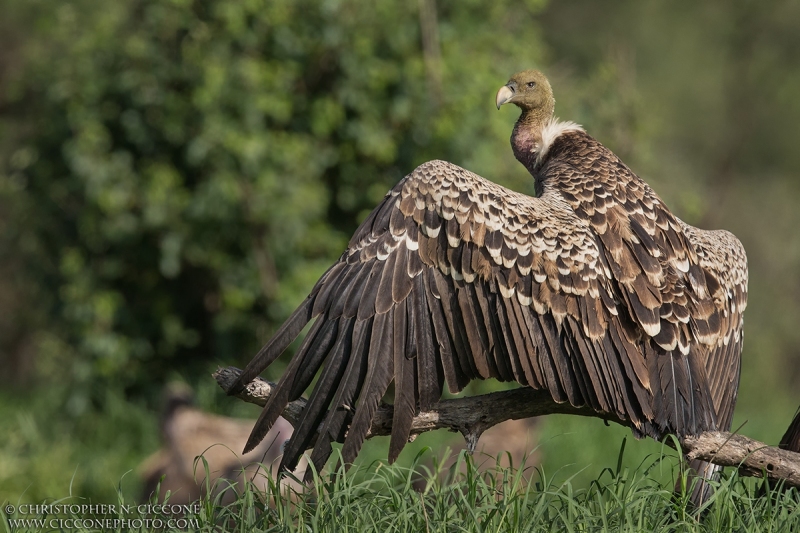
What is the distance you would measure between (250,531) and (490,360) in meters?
1.25

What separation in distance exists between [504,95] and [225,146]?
385 centimetres

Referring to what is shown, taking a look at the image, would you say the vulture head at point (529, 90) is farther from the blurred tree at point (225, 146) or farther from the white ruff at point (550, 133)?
the blurred tree at point (225, 146)

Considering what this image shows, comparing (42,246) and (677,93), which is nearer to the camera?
(42,246)

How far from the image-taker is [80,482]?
875 cm

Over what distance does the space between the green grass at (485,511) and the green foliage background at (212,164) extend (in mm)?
3941

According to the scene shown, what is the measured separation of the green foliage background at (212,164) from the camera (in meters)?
9.15

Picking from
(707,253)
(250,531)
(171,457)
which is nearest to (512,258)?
(707,253)

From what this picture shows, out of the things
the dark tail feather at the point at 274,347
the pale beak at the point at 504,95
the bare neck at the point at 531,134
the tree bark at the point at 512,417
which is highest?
the pale beak at the point at 504,95

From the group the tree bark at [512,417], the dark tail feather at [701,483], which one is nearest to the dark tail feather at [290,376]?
the tree bark at [512,417]

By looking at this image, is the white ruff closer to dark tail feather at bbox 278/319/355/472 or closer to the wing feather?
the wing feather

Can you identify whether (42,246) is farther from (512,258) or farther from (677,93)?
(677,93)

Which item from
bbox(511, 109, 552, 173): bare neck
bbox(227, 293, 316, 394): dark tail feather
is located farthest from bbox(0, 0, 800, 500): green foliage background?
bbox(227, 293, 316, 394): dark tail feather

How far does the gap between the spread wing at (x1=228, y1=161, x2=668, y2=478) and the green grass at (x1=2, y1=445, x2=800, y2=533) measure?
273 millimetres

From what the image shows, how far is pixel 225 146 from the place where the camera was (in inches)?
356
